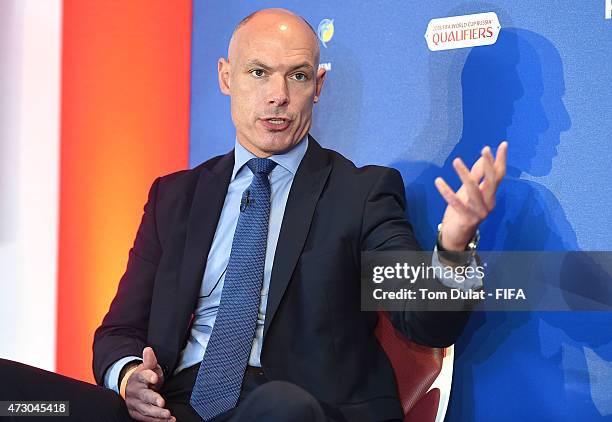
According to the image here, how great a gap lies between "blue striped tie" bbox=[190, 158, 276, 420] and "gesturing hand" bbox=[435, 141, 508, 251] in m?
0.52

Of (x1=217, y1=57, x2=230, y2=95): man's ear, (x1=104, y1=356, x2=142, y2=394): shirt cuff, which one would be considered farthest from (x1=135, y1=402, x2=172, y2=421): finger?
(x1=217, y1=57, x2=230, y2=95): man's ear

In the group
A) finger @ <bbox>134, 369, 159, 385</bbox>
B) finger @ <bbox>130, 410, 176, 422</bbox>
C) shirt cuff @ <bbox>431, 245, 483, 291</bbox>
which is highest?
shirt cuff @ <bbox>431, 245, 483, 291</bbox>

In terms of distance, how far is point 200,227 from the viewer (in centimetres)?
202

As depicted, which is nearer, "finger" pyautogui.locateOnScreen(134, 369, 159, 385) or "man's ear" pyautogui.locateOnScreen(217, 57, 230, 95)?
"finger" pyautogui.locateOnScreen(134, 369, 159, 385)

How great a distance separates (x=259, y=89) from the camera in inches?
80.2

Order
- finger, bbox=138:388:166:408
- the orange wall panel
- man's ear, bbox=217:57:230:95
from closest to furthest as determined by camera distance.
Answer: finger, bbox=138:388:166:408 < man's ear, bbox=217:57:230:95 < the orange wall panel

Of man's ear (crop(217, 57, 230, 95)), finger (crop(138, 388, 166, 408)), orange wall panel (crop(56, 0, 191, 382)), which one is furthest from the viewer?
orange wall panel (crop(56, 0, 191, 382))

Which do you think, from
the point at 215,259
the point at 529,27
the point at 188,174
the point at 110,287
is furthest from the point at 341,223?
the point at 110,287

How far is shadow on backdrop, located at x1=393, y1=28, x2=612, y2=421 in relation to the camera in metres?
1.98

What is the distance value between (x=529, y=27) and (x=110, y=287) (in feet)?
5.07

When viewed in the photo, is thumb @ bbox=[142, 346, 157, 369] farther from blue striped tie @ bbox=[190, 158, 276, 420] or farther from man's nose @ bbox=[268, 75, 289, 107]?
man's nose @ bbox=[268, 75, 289, 107]

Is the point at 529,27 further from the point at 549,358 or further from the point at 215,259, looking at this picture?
the point at 215,259

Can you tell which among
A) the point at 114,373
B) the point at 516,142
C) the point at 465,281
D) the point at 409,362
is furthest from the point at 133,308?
Answer: the point at 516,142

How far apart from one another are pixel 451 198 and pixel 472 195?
0.04 metres
